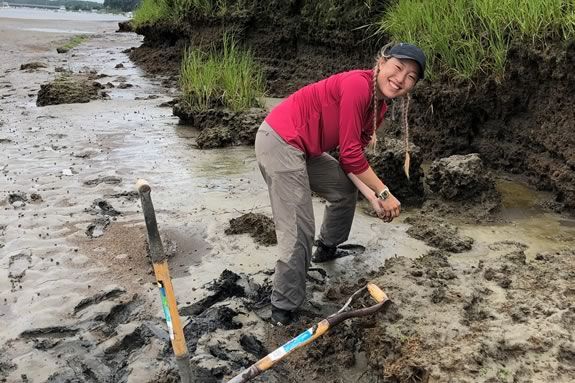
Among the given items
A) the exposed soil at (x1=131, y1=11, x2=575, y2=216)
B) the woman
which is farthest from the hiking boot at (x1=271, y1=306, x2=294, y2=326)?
the exposed soil at (x1=131, y1=11, x2=575, y2=216)

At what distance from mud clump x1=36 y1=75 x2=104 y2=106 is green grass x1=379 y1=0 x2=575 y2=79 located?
5731mm

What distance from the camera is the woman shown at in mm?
2873

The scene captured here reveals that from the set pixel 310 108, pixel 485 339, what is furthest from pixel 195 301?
pixel 485 339

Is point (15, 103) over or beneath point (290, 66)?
beneath

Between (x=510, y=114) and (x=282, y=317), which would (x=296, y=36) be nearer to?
(x=510, y=114)

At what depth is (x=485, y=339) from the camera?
91.7 inches

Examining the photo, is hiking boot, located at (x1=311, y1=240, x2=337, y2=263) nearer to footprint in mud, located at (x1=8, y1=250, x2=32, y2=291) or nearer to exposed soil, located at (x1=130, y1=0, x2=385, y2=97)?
footprint in mud, located at (x1=8, y1=250, x2=32, y2=291)

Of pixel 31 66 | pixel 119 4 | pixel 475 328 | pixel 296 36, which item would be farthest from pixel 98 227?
pixel 119 4

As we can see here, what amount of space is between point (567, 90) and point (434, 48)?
143 centimetres

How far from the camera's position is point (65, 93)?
9.16m

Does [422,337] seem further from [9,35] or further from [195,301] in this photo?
[9,35]

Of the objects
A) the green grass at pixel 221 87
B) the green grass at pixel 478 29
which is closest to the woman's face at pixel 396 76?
the green grass at pixel 478 29

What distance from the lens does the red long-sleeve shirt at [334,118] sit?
2.86m

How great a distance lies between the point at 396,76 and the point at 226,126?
4.46m
